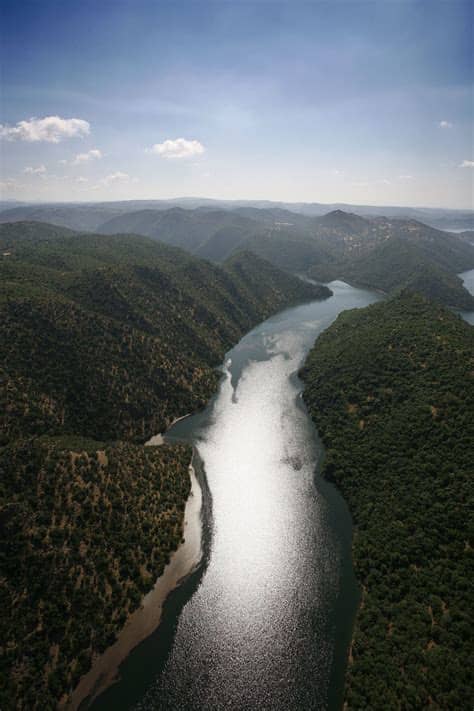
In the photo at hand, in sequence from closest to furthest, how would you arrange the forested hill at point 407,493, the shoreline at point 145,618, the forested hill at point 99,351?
1. the forested hill at point 407,493
2. the shoreline at point 145,618
3. the forested hill at point 99,351

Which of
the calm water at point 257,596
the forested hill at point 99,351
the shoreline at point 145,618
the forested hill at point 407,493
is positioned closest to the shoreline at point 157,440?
the forested hill at point 99,351

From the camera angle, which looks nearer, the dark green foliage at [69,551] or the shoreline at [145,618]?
the shoreline at [145,618]

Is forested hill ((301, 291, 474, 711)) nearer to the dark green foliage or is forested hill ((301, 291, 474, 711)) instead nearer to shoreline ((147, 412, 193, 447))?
the dark green foliage

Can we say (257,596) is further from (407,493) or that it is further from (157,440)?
(157,440)

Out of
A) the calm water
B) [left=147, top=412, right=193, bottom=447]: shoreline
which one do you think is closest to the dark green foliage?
the calm water

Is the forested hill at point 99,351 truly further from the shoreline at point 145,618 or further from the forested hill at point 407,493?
the forested hill at point 407,493

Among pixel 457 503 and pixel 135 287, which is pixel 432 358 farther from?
pixel 135 287
